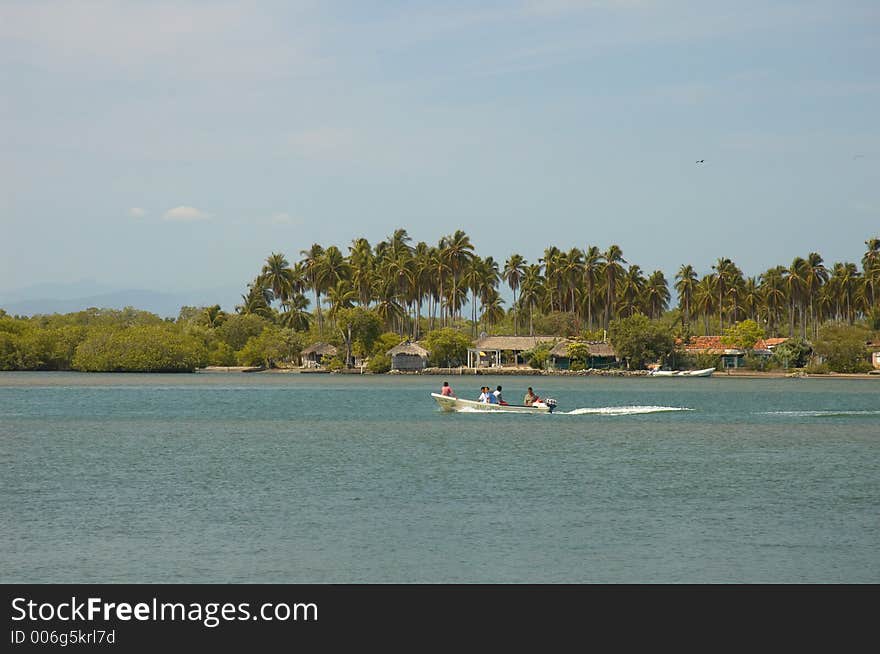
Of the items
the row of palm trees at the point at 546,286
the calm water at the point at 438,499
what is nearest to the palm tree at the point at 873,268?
the row of palm trees at the point at 546,286

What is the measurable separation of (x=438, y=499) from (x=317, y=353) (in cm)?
11725

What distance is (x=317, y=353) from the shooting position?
5714 inches

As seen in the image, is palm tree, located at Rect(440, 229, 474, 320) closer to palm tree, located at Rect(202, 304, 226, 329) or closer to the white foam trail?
palm tree, located at Rect(202, 304, 226, 329)

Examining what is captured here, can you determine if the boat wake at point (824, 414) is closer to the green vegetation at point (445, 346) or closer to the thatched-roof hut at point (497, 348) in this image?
the thatched-roof hut at point (497, 348)

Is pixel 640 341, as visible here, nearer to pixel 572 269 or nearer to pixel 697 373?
pixel 697 373

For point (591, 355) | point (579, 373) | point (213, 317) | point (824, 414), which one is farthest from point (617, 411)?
point (213, 317)

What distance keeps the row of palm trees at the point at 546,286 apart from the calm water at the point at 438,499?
277 feet

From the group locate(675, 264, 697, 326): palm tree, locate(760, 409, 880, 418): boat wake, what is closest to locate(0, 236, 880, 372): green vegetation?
locate(675, 264, 697, 326): palm tree

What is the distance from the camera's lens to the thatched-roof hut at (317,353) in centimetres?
14438

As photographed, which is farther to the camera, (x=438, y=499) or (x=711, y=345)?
(x=711, y=345)

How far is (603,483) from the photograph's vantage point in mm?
32469
